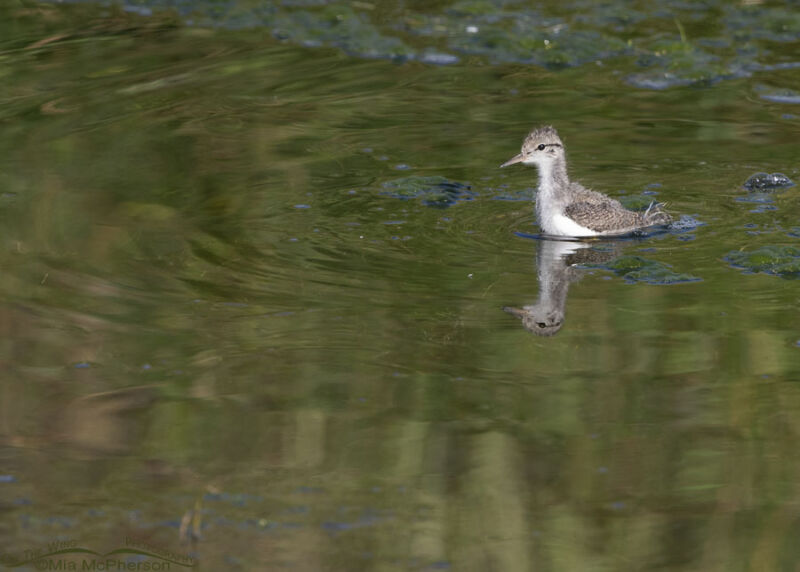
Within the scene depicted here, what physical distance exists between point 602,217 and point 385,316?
94.4 inches

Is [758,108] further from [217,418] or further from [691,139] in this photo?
[217,418]

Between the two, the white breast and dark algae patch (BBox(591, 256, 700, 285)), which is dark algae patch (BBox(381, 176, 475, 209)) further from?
dark algae patch (BBox(591, 256, 700, 285))

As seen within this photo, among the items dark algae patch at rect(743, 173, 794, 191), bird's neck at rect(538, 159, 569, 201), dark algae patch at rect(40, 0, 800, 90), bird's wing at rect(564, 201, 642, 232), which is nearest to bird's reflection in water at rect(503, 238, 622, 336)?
bird's wing at rect(564, 201, 642, 232)

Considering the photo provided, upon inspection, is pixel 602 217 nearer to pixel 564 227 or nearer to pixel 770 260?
pixel 564 227

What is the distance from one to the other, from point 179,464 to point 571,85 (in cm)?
770

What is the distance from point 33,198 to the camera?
1023cm

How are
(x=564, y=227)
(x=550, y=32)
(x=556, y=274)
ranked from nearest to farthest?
(x=556, y=274) < (x=564, y=227) < (x=550, y=32)

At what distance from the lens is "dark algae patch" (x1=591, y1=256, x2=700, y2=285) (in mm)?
8820

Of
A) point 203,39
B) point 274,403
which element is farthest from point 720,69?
point 274,403

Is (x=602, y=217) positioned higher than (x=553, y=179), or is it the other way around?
(x=553, y=179)

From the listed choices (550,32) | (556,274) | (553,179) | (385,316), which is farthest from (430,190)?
(550,32)

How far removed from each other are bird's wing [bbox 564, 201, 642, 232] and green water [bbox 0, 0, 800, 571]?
0.74ft

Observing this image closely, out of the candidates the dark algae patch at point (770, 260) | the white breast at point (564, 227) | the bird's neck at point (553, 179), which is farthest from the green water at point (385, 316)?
the bird's neck at point (553, 179)

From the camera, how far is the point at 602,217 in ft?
32.3
